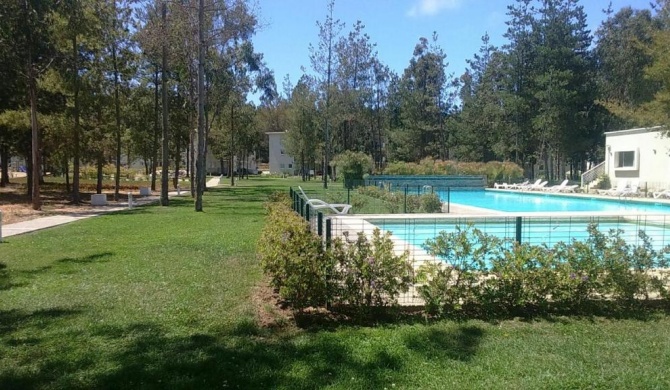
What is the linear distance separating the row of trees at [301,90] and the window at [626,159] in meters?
3.72

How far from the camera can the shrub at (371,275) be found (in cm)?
545

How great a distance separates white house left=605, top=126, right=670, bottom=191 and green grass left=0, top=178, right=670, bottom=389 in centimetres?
2583

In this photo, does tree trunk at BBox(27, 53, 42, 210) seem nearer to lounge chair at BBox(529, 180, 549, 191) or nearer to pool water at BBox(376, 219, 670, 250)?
pool water at BBox(376, 219, 670, 250)

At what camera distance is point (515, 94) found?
45469mm

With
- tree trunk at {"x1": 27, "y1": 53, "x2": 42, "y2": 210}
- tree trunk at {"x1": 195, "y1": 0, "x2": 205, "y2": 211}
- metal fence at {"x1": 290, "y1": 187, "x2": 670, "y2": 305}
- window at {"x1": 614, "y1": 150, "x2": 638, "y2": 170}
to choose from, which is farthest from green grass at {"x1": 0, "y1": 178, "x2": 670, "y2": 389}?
window at {"x1": 614, "y1": 150, "x2": 638, "y2": 170}

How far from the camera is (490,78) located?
175 ft

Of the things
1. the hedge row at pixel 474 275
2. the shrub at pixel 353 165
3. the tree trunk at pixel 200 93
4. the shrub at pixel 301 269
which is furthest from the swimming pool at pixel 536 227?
the shrub at pixel 353 165

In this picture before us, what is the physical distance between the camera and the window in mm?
31059

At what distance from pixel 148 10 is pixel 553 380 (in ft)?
80.4

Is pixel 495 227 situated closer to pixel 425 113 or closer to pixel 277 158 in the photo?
pixel 425 113

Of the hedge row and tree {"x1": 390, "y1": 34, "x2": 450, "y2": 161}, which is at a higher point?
tree {"x1": 390, "y1": 34, "x2": 450, "y2": 161}

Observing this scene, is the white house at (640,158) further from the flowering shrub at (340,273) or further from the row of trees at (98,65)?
the flowering shrub at (340,273)

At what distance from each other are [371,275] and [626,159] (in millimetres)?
32242

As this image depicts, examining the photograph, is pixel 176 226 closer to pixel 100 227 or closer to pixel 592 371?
pixel 100 227
